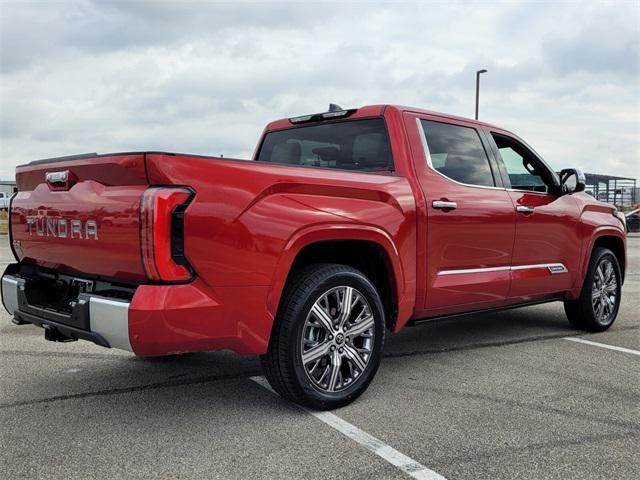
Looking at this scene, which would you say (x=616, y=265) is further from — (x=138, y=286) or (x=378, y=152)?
(x=138, y=286)

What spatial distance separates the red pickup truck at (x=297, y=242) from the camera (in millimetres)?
2961

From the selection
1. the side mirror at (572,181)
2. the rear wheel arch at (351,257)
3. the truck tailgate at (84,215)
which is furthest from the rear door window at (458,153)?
→ the truck tailgate at (84,215)

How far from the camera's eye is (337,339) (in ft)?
11.9

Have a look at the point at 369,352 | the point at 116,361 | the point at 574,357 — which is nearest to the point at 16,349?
the point at 116,361

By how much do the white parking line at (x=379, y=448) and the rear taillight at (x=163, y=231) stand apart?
3.90ft

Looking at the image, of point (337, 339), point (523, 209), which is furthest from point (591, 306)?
point (337, 339)

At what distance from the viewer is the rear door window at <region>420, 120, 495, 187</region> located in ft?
14.8

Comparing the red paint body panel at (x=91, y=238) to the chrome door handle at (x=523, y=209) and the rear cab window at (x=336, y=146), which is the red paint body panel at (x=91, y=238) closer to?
the rear cab window at (x=336, y=146)

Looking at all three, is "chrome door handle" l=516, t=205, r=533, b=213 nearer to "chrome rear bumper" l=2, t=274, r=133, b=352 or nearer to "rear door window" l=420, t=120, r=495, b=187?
"rear door window" l=420, t=120, r=495, b=187

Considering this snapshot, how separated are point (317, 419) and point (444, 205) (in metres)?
1.71

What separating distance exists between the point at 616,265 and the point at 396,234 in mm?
3373

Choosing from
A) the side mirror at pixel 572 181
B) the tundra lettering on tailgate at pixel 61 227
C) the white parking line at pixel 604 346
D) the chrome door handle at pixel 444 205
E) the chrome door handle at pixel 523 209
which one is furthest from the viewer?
the side mirror at pixel 572 181

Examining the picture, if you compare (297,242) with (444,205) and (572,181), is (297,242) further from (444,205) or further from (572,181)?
(572,181)

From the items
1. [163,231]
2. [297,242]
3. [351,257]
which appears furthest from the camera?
[351,257]
